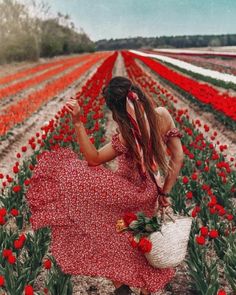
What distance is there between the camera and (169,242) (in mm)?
2949

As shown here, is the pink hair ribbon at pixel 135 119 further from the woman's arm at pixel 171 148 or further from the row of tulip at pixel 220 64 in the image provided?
the row of tulip at pixel 220 64

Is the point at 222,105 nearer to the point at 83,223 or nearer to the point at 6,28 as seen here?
the point at 83,223

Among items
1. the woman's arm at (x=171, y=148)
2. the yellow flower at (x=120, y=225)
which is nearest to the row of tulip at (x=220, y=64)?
the woman's arm at (x=171, y=148)

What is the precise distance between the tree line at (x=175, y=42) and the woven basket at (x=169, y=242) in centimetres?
9630

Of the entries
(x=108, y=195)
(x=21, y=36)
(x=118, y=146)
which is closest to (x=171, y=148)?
(x=118, y=146)

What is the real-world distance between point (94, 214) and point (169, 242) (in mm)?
602

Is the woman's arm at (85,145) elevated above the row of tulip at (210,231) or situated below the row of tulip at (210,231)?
above

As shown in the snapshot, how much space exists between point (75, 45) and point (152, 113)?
77615 mm

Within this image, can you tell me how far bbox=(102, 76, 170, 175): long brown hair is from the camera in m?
3.06

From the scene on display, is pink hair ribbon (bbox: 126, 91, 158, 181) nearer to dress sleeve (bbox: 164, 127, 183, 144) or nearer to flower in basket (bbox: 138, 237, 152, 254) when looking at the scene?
dress sleeve (bbox: 164, 127, 183, 144)

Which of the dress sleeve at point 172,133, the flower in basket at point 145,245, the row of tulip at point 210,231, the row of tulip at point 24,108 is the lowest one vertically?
the row of tulip at point 24,108

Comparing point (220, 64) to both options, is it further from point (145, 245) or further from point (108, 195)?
point (145, 245)

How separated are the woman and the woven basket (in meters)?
0.27

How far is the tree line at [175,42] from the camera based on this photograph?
321ft
